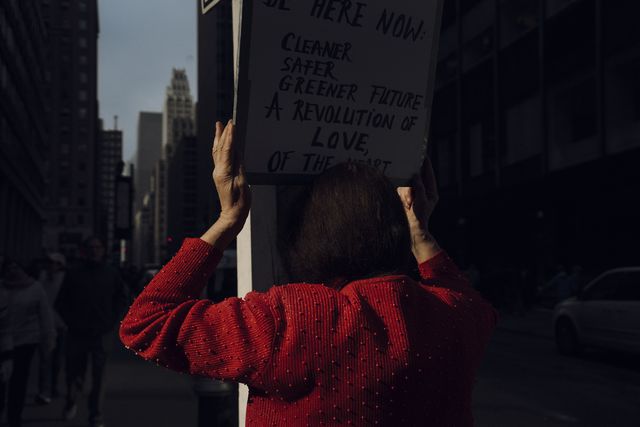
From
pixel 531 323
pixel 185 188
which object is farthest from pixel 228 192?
pixel 185 188

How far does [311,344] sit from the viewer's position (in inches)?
59.8

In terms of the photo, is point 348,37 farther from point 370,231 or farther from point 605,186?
point 605,186

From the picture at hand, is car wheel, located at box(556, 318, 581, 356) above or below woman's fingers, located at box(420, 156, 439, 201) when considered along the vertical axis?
below

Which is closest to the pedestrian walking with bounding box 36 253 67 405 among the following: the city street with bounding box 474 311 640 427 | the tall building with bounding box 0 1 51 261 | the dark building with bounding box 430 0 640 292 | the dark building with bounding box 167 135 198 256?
the city street with bounding box 474 311 640 427

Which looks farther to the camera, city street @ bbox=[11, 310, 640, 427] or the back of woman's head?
city street @ bbox=[11, 310, 640, 427]

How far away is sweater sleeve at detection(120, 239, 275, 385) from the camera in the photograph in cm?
153

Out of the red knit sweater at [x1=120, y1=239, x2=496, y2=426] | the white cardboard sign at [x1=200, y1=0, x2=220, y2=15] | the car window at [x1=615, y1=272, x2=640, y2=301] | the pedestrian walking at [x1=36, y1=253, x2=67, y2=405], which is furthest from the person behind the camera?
the car window at [x1=615, y1=272, x2=640, y2=301]

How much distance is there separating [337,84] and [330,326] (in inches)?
47.1

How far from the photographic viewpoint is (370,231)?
1.64m

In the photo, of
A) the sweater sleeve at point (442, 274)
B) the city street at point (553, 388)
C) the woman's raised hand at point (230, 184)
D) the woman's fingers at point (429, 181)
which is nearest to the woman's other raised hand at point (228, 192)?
the woman's raised hand at point (230, 184)

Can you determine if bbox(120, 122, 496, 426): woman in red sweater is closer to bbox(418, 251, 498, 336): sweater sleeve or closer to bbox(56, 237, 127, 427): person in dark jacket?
bbox(418, 251, 498, 336): sweater sleeve

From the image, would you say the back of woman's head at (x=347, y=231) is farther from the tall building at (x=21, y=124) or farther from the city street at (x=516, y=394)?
the tall building at (x=21, y=124)

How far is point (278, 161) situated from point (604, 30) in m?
21.9

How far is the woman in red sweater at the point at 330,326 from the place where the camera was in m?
1.53
